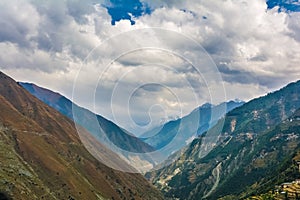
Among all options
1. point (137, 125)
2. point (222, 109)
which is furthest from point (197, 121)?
point (137, 125)

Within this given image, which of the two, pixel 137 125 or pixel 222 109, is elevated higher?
pixel 222 109

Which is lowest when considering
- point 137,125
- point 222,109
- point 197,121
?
point 137,125

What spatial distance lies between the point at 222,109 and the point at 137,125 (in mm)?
11871

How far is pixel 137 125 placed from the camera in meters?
50.8

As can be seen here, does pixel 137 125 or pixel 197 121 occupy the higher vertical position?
pixel 197 121

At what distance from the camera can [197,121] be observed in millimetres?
50469

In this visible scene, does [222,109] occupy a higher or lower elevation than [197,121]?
higher

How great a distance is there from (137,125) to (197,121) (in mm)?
8172

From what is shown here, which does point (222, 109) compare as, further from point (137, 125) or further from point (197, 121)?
point (137, 125)

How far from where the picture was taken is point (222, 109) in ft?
168
